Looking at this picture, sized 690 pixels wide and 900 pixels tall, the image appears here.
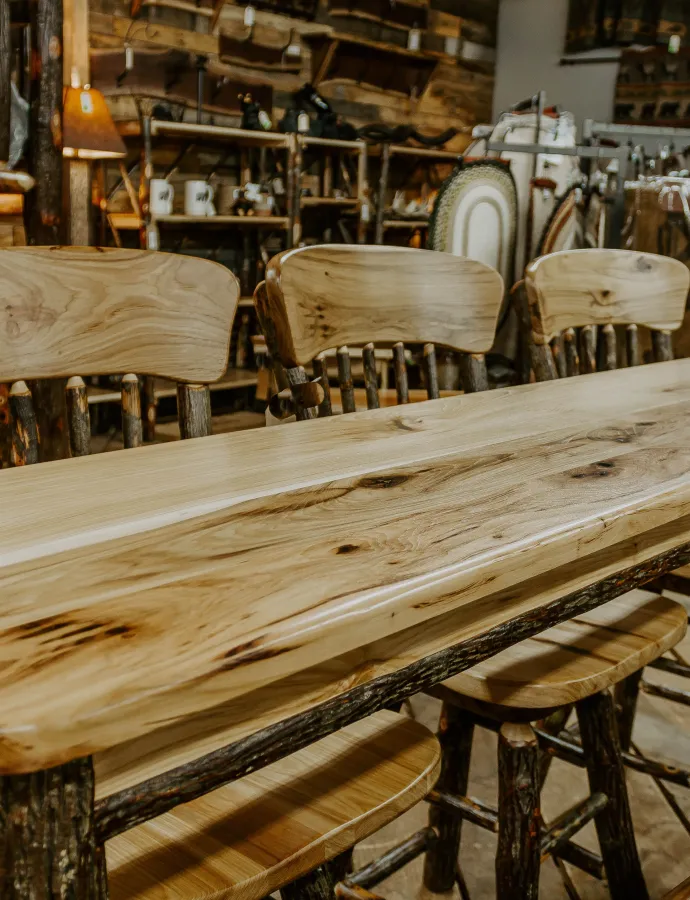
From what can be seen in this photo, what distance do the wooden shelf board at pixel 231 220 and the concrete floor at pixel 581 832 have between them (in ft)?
10.2

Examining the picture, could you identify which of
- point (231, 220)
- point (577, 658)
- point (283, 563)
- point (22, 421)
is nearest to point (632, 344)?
point (577, 658)

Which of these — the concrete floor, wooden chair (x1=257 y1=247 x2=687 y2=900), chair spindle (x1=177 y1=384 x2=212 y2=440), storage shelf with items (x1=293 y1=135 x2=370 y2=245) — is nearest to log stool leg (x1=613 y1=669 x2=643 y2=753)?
the concrete floor

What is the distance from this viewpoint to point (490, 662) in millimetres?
1126

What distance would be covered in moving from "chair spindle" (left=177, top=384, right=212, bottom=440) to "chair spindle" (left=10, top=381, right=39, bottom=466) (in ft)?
0.76

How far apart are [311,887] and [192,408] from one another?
67 centimetres

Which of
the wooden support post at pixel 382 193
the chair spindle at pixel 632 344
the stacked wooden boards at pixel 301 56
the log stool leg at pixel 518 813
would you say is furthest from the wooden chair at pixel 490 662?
the wooden support post at pixel 382 193

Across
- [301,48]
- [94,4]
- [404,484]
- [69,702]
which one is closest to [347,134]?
[301,48]

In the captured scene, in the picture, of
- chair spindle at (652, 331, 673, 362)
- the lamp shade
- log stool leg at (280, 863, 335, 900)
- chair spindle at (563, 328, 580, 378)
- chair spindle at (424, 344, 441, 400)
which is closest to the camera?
log stool leg at (280, 863, 335, 900)

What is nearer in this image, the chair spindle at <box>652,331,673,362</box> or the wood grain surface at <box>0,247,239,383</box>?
the wood grain surface at <box>0,247,239,383</box>

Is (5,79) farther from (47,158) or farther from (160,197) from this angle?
(160,197)

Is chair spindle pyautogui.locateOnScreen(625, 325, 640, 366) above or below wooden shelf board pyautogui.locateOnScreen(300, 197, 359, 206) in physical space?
below

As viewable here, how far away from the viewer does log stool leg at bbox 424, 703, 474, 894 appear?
1.31 meters

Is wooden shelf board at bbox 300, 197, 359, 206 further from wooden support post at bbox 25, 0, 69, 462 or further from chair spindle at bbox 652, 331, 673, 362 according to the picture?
chair spindle at bbox 652, 331, 673, 362

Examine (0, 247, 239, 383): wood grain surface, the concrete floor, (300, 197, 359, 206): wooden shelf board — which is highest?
(300, 197, 359, 206): wooden shelf board
